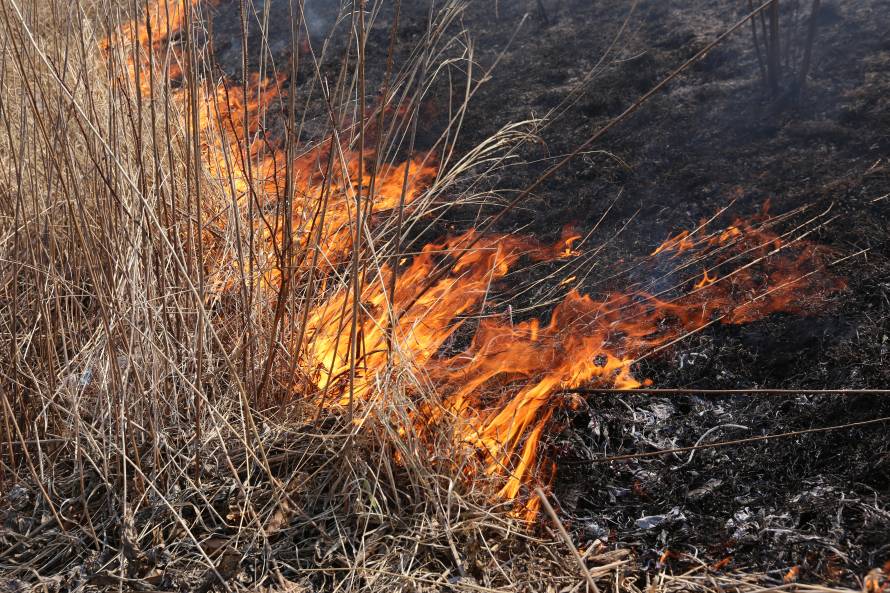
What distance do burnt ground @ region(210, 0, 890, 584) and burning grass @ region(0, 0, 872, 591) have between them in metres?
0.12

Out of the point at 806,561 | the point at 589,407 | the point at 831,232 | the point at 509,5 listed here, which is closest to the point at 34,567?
the point at 589,407

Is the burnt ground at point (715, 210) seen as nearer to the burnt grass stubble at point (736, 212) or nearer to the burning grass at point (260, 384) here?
the burnt grass stubble at point (736, 212)

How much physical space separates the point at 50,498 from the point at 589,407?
1.49 meters

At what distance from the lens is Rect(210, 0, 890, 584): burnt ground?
1.79 metres

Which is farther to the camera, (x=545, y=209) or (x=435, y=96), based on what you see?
(x=435, y=96)

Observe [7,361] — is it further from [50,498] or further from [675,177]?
[675,177]

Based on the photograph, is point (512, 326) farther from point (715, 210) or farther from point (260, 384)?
point (715, 210)

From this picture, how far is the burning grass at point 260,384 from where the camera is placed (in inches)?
70.8

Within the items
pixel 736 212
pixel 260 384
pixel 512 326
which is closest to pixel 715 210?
pixel 736 212

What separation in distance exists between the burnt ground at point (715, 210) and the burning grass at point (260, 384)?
0.12m

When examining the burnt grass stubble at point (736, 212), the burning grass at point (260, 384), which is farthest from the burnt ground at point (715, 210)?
the burning grass at point (260, 384)

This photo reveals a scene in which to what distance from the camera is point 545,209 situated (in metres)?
2.97

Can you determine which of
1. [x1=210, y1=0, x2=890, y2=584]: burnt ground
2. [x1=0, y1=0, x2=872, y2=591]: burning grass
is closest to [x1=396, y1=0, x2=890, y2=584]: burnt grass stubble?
[x1=210, y1=0, x2=890, y2=584]: burnt ground

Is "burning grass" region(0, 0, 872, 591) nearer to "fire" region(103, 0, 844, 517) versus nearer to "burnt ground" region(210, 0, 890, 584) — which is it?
"fire" region(103, 0, 844, 517)
